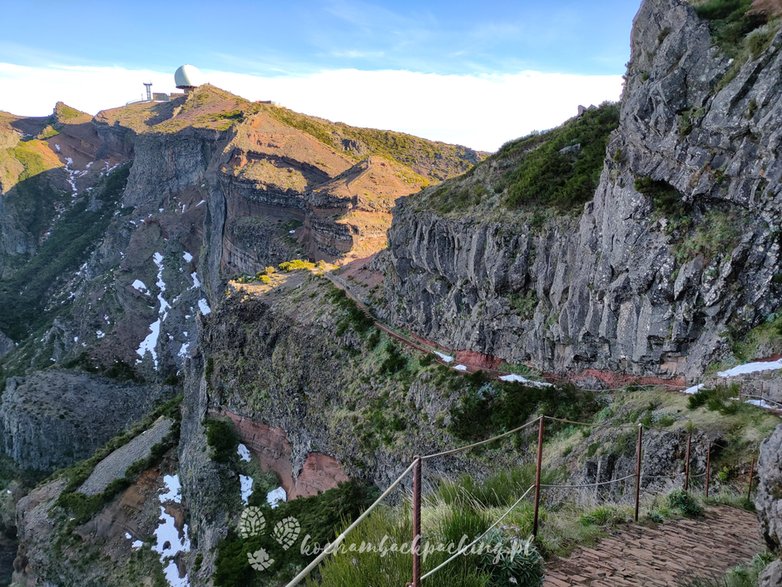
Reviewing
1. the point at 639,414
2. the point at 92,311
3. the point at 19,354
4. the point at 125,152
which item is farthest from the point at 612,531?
the point at 125,152

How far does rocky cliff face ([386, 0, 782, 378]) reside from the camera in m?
14.6

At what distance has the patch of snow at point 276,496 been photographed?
34.7 meters

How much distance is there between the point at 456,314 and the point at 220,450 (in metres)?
21.6

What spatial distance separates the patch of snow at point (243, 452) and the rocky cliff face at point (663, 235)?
22560mm

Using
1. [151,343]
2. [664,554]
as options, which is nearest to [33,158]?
[151,343]

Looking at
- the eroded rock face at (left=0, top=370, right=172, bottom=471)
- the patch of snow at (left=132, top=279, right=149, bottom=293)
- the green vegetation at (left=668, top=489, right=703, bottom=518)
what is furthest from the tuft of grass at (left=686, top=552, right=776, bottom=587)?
the patch of snow at (left=132, top=279, right=149, bottom=293)

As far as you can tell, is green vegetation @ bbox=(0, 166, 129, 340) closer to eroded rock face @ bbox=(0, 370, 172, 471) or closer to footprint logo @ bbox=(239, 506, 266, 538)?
eroded rock face @ bbox=(0, 370, 172, 471)

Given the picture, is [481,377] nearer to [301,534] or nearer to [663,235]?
[663,235]

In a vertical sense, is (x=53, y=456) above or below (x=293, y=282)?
below

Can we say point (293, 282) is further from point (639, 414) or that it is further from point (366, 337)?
point (639, 414)

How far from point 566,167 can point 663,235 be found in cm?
1133

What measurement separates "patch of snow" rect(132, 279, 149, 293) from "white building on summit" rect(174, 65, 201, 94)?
2969 inches

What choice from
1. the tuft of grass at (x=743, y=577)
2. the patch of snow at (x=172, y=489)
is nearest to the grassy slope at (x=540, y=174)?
the tuft of grass at (x=743, y=577)

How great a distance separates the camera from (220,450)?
38.6m
